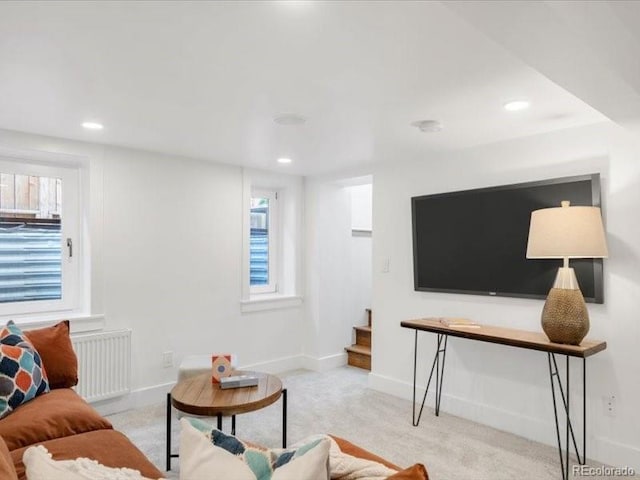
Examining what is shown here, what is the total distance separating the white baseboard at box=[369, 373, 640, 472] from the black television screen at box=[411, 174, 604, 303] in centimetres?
88

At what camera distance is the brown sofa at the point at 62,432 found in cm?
167

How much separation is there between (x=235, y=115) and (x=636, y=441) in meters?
3.15

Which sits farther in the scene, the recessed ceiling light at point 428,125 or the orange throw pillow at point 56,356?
the recessed ceiling light at point 428,125

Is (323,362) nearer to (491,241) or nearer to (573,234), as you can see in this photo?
(491,241)

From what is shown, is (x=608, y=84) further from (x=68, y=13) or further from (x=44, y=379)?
(x=44, y=379)

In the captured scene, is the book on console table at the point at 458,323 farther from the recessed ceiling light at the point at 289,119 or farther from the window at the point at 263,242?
the window at the point at 263,242

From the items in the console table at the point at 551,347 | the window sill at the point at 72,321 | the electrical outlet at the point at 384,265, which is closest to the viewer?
the console table at the point at 551,347

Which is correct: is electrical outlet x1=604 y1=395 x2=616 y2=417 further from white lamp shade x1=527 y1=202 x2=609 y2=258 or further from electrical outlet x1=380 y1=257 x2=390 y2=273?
electrical outlet x1=380 y1=257 x2=390 y2=273

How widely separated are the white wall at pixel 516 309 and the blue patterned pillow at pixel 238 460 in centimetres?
255

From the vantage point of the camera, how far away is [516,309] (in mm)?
3184

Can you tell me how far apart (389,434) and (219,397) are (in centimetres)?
139

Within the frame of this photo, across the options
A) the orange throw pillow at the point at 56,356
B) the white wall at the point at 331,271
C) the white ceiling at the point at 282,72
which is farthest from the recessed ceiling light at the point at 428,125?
the orange throw pillow at the point at 56,356

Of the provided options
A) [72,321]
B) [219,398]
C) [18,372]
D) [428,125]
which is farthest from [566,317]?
[72,321]

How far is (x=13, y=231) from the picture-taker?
10.8 ft
